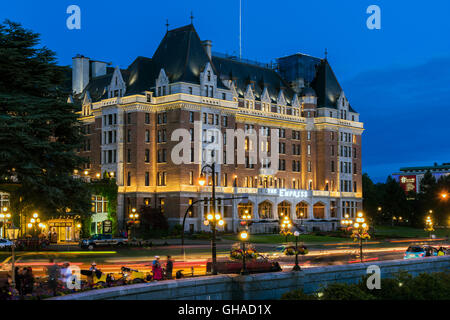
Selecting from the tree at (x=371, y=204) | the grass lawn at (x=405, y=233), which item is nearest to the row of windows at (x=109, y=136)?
the grass lawn at (x=405, y=233)

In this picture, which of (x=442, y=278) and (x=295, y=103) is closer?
(x=442, y=278)

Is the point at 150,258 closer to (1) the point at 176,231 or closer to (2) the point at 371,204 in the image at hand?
(1) the point at 176,231

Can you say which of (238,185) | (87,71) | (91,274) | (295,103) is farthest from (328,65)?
(91,274)

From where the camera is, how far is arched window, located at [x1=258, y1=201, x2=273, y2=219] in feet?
324

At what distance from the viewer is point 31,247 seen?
59188 mm

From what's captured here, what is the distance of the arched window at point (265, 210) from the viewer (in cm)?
9875

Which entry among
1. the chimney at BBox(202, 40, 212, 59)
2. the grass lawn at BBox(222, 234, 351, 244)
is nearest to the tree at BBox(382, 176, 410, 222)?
the grass lawn at BBox(222, 234, 351, 244)

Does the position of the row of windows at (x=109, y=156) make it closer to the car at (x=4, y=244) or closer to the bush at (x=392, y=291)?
the car at (x=4, y=244)

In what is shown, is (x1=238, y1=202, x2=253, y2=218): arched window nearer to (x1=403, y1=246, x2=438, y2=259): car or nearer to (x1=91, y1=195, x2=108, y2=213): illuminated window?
(x1=91, y1=195, x2=108, y2=213): illuminated window

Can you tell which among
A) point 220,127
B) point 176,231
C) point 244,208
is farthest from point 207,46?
point 176,231

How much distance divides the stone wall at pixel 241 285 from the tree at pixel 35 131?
39.7 ft

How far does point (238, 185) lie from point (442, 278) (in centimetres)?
5953
